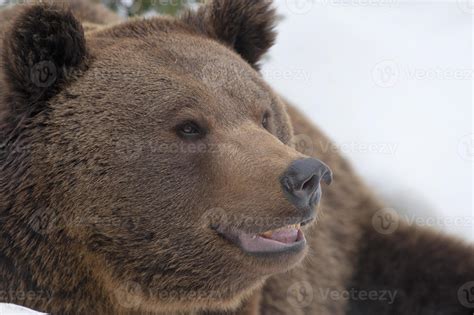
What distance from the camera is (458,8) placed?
41.4ft

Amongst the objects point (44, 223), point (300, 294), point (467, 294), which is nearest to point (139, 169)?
point (44, 223)

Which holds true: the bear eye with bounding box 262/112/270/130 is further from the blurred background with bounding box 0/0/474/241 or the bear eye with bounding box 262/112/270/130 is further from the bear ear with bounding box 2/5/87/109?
the blurred background with bounding box 0/0/474/241

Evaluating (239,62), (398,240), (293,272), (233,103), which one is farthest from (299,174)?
(398,240)

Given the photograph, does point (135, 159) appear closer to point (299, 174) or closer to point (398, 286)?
point (299, 174)

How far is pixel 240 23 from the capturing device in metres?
4.95

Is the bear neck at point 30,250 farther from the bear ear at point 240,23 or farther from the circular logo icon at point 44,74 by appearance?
the bear ear at point 240,23

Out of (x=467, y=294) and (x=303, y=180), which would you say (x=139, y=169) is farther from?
(x=467, y=294)

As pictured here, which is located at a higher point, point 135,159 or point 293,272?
point 135,159

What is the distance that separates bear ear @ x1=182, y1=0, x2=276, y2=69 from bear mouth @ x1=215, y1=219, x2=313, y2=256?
146 centimetres

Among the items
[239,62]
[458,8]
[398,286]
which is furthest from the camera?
[458,8]

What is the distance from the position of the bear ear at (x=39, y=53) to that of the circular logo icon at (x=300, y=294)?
93.5 inches

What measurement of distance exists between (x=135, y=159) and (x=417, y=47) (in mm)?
8879

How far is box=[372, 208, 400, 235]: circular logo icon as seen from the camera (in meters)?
6.59

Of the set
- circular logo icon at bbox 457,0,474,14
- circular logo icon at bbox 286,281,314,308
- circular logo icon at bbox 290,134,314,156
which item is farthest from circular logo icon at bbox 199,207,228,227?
circular logo icon at bbox 457,0,474,14
